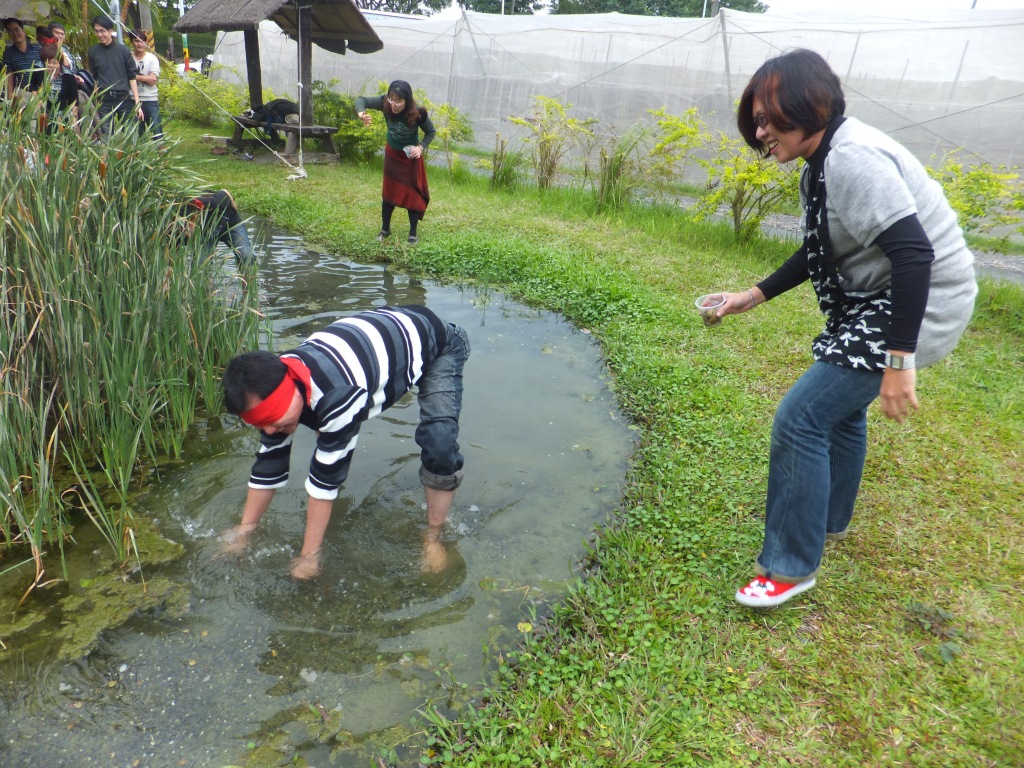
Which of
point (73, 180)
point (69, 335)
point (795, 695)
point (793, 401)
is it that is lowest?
point (795, 695)

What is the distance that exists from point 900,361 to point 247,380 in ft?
6.01

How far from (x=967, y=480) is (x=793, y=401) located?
66.3 inches

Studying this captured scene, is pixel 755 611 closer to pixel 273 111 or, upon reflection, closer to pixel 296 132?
pixel 296 132

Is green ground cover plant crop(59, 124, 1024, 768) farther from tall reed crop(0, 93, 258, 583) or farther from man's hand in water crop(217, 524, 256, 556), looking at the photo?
tall reed crop(0, 93, 258, 583)

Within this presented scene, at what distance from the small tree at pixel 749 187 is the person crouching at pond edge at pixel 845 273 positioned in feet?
15.4

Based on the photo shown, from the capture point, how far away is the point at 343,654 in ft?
7.29

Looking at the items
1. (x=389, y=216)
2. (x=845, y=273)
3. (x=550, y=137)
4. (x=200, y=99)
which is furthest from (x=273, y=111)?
(x=845, y=273)

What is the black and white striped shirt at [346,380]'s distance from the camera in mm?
2180

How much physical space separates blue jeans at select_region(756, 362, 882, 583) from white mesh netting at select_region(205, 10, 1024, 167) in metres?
7.90

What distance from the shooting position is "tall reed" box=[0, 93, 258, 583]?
7.73ft

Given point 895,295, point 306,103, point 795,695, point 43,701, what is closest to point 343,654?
point 43,701

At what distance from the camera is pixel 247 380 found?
6.45 feet

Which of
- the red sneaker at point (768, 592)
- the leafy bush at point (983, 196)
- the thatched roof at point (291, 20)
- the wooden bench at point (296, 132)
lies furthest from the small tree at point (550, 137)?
the red sneaker at point (768, 592)

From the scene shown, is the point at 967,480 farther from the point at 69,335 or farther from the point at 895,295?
the point at 69,335
